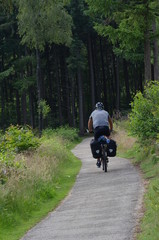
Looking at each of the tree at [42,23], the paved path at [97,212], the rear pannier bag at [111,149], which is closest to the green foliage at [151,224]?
the paved path at [97,212]

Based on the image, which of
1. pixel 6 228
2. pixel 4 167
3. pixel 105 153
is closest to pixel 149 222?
pixel 6 228

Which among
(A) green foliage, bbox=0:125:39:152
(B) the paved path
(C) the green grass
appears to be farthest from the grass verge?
(A) green foliage, bbox=0:125:39:152

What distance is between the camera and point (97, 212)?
8930 millimetres

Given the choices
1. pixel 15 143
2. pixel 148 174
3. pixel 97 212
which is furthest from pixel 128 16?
pixel 97 212

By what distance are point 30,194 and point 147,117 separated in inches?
218

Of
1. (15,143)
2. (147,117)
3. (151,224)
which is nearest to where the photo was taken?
(151,224)

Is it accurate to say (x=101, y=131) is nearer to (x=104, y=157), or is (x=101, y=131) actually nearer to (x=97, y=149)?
(x=97, y=149)

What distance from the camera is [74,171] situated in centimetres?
1623

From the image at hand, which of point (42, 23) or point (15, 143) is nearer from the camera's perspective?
point (15, 143)

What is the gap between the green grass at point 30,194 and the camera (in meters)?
8.95

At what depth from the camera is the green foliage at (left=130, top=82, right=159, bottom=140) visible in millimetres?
14602

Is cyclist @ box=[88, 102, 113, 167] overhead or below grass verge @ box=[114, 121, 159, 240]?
overhead

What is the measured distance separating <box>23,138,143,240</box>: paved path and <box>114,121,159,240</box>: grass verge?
213 mm

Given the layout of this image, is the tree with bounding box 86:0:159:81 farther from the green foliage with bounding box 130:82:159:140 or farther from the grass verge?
the grass verge
